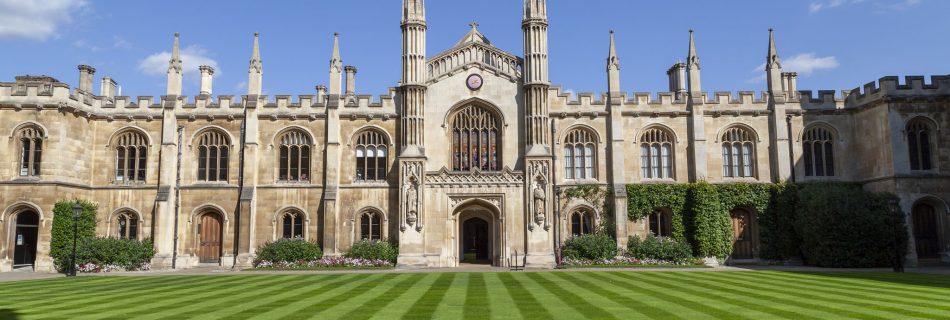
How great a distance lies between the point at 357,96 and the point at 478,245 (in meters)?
10.2

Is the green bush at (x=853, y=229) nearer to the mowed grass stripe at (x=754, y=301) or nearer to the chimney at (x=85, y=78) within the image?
the mowed grass stripe at (x=754, y=301)

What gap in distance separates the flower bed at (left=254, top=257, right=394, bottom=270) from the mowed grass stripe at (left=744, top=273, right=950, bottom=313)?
1676 cm

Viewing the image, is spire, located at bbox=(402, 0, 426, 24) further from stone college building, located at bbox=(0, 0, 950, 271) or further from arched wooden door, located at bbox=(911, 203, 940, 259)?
arched wooden door, located at bbox=(911, 203, 940, 259)

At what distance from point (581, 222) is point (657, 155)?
5045 mm

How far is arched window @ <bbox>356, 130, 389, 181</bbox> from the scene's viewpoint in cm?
3375

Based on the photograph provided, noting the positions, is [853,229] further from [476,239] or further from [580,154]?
[476,239]

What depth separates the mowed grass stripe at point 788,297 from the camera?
489 inches

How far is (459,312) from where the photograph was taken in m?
13.0

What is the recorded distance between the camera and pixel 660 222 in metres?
33.2

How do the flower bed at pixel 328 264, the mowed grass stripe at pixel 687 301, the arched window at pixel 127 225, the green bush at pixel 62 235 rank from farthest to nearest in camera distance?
1. the arched window at pixel 127 225
2. the green bush at pixel 62 235
3. the flower bed at pixel 328 264
4. the mowed grass stripe at pixel 687 301

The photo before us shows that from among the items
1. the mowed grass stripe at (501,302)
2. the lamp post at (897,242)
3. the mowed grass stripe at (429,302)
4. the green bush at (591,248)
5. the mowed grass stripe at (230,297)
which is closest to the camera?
the mowed grass stripe at (501,302)

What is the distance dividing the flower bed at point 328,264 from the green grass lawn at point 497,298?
26.3ft

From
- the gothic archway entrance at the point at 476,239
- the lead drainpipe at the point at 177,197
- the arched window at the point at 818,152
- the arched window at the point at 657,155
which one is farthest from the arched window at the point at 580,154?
the lead drainpipe at the point at 177,197

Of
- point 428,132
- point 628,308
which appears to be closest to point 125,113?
point 428,132
